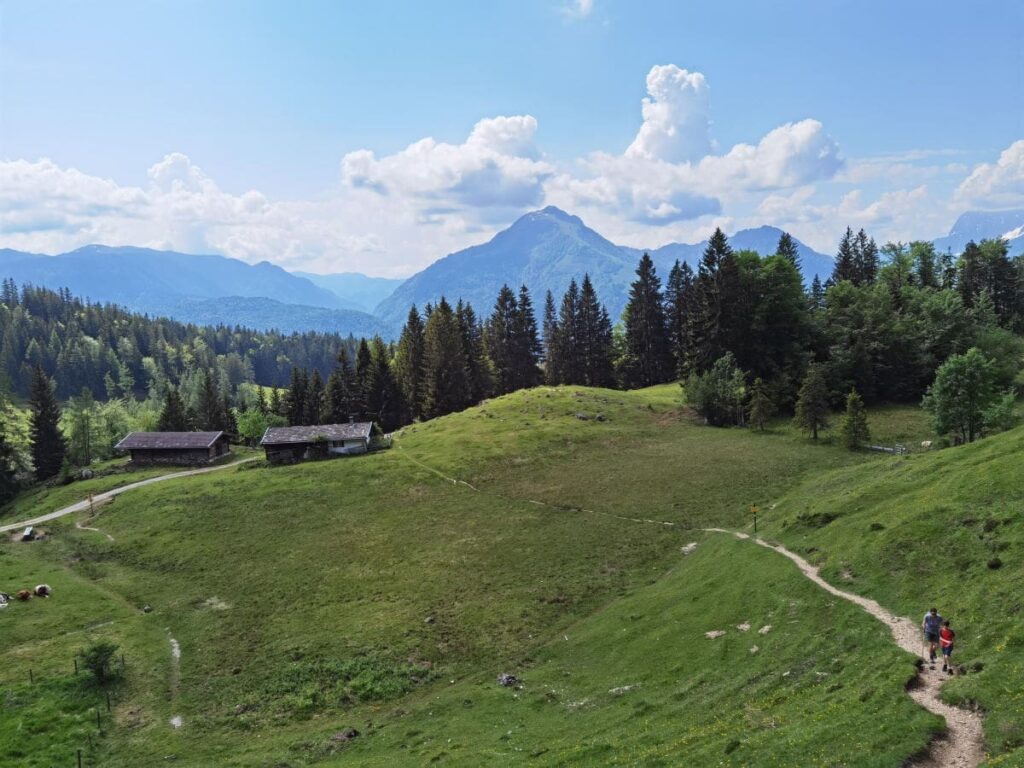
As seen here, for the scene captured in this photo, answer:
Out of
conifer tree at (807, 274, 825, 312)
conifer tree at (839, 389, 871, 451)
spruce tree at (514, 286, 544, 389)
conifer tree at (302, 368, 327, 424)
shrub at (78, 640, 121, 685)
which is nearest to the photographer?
shrub at (78, 640, 121, 685)

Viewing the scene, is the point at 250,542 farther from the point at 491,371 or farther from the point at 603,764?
the point at 491,371

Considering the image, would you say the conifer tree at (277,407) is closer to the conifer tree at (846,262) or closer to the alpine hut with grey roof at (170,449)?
the alpine hut with grey roof at (170,449)

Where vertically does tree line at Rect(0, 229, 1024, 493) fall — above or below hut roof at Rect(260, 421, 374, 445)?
above

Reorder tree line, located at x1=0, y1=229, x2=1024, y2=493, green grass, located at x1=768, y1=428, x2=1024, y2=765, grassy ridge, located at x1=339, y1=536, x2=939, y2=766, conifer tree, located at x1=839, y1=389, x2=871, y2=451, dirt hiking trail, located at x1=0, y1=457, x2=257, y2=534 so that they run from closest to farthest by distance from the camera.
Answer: grassy ridge, located at x1=339, y1=536, x2=939, y2=766 < green grass, located at x1=768, y1=428, x2=1024, y2=765 < conifer tree, located at x1=839, y1=389, x2=871, y2=451 < dirt hiking trail, located at x1=0, y1=457, x2=257, y2=534 < tree line, located at x1=0, y1=229, x2=1024, y2=493

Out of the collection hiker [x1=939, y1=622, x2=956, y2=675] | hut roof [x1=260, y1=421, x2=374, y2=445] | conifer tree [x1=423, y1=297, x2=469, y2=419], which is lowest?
hiker [x1=939, y1=622, x2=956, y2=675]

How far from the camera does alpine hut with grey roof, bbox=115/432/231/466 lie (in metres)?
97.7

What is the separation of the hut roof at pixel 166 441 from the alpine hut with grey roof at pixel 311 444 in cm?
1463

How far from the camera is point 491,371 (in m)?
135

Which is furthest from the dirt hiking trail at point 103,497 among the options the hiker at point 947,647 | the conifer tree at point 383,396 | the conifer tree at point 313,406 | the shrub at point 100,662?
the hiker at point 947,647

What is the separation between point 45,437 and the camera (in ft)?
351

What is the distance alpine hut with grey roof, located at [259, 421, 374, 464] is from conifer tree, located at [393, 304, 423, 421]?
3252 centimetres

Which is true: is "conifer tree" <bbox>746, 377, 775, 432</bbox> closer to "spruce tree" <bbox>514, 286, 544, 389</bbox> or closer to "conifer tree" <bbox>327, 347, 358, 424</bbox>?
"spruce tree" <bbox>514, 286, 544, 389</bbox>

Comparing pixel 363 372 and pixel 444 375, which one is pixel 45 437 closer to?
pixel 363 372

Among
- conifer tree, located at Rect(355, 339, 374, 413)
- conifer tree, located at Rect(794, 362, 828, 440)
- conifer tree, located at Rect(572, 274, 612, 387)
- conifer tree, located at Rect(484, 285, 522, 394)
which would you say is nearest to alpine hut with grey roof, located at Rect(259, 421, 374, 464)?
conifer tree, located at Rect(355, 339, 374, 413)
